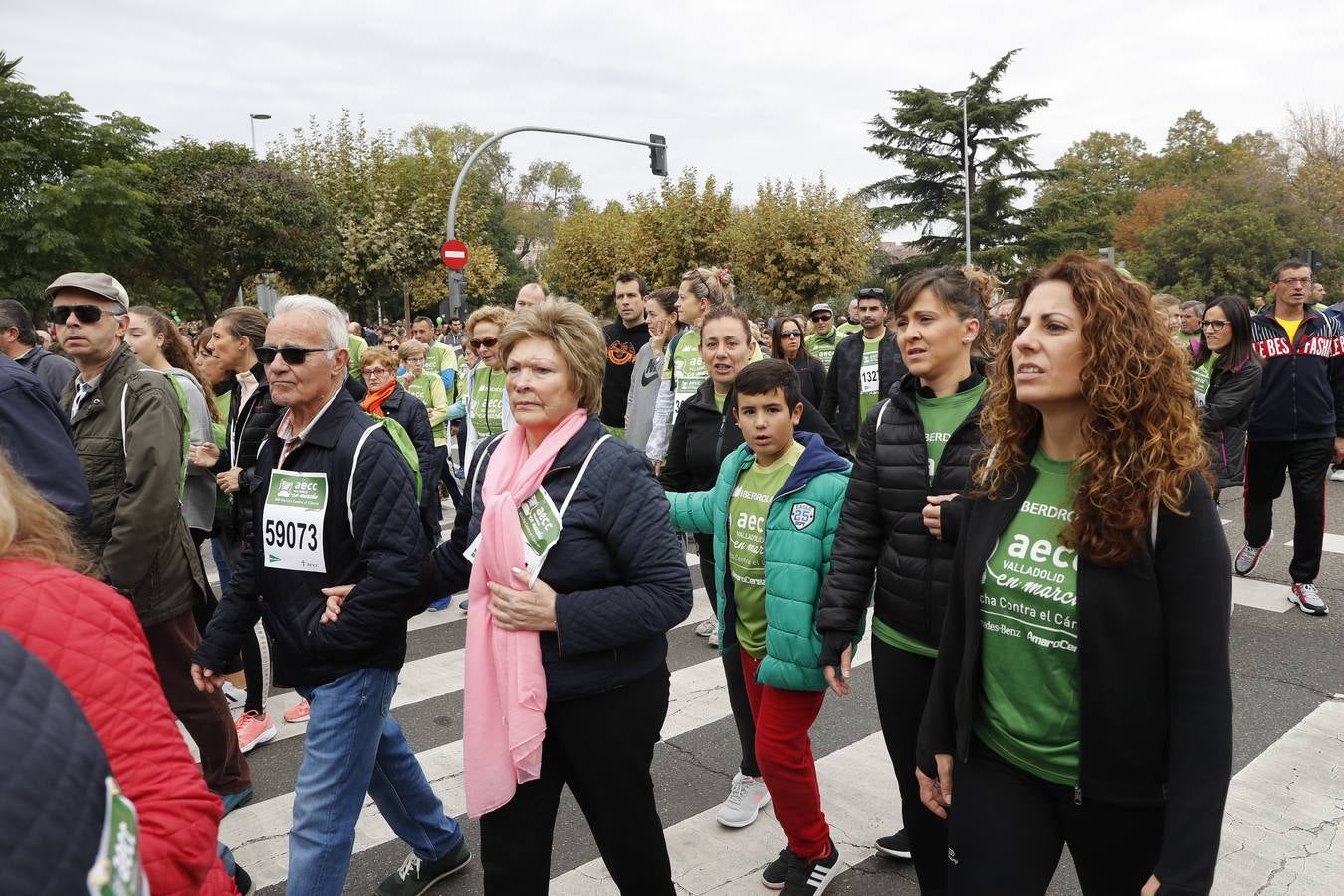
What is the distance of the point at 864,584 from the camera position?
2975 millimetres

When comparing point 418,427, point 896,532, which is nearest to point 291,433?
point 896,532

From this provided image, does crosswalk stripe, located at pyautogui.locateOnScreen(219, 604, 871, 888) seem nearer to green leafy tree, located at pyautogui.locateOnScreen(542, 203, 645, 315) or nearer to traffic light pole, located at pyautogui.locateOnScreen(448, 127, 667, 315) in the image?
traffic light pole, located at pyautogui.locateOnScreen(448, 127, 667, 315)

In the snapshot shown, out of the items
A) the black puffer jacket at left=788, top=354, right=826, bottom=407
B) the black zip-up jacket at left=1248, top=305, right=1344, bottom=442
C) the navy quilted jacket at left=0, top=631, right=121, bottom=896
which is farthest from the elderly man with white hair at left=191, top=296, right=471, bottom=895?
the black zip-up jacket at left=1248, top=305, right=1344, bottom=442

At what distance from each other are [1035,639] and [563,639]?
3.84 ft

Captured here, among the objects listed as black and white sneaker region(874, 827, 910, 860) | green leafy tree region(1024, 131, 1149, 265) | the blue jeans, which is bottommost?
black and white sneaker region(874, 827, 910, 860)

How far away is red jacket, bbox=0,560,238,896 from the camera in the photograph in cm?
137

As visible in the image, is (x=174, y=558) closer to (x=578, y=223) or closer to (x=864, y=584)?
(x=864, y=584)

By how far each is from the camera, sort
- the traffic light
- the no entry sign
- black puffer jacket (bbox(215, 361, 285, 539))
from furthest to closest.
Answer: the traffic light, the no entry sign, black puffer jacket (bbox(215, 361, 285, 539))

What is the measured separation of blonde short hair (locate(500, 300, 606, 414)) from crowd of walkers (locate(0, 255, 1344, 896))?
1 cm

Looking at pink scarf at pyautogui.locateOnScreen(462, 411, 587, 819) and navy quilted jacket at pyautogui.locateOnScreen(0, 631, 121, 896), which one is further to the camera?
pink scarf at pyautogui.locateOnScreen(462, 411, 587, 819)

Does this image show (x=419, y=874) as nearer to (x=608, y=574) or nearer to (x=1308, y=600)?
(x=608, y=574)

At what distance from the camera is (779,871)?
3.37 m

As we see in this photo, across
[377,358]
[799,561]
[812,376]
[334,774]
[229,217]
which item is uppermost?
[229,217]

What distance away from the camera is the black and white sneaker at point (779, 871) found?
3.36m
